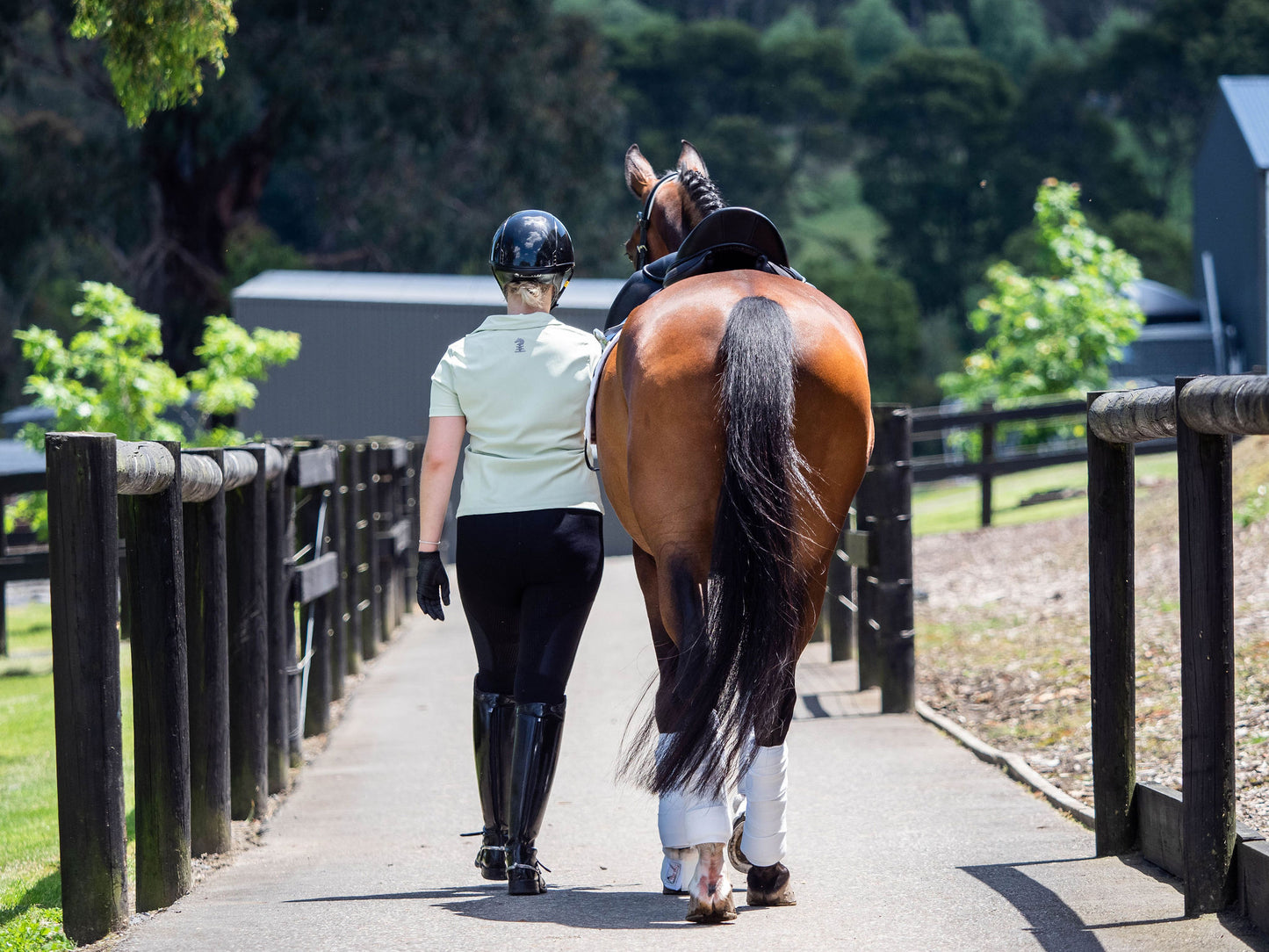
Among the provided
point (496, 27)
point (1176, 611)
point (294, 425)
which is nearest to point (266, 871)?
point (1176, 611)

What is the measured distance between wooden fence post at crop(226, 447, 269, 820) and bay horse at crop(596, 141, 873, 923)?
173cm

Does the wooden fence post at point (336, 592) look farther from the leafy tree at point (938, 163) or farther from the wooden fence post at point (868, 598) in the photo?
the leafy tree at point (938, 163)

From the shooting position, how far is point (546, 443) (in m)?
4.06

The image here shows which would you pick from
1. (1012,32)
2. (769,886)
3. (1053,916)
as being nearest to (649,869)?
(769,886)

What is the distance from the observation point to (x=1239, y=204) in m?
31.3

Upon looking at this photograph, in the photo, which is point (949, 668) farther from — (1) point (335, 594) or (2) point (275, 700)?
(2) point (275, 700)

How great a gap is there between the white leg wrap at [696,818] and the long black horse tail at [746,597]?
72 millimetres

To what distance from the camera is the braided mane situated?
15.8 feet

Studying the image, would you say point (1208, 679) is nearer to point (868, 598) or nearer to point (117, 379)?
point (868, 598)

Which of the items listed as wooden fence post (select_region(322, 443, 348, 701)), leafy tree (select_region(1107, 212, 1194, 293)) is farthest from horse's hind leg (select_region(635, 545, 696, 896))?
leafy tree (select_region(1107, 212, 1194, 293))

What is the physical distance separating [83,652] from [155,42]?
359 cm

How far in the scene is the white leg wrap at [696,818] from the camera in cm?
354

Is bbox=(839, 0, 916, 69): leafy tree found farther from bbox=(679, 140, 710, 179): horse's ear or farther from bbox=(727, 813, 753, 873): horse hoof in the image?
bbox=(727, 813, 753, 873): horse hoof

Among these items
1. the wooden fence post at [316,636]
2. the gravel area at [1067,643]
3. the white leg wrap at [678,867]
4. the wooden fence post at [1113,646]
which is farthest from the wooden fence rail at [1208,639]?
the wooden fence post at [316,636]
